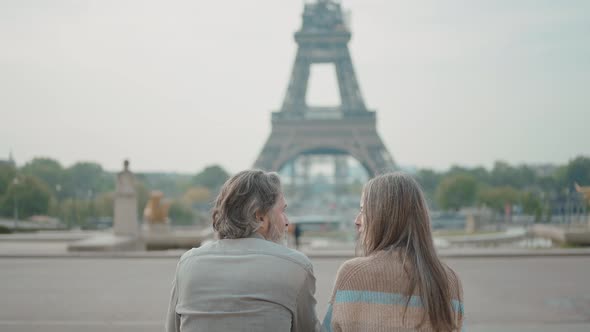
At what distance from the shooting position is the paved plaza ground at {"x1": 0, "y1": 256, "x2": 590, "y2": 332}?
7945 mm

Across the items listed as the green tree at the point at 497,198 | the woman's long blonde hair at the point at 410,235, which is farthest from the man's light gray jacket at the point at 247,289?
the green tree at the point at 497,198

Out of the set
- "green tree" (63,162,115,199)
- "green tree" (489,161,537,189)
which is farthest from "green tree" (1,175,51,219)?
"green tree" (489,161,537,189)

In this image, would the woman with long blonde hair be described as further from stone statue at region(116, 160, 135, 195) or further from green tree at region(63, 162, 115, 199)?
green tree at region(63, 162, 115, 199)

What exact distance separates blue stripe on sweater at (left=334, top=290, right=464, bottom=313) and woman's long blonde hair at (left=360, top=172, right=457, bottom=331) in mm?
31

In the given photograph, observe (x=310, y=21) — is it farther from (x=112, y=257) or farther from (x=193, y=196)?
(x=112, y=257)

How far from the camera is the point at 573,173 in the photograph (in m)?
39.7

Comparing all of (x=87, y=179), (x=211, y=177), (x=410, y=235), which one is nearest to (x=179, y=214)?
(x=87, y=179)

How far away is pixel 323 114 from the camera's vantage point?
6862 centimetres

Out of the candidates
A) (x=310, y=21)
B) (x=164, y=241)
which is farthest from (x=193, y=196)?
(x=164, y=241)

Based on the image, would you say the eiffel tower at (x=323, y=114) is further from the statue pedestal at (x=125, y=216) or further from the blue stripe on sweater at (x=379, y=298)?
the blue stripe on sweater at (x=379, y=298)

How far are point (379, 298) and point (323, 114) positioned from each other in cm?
6592

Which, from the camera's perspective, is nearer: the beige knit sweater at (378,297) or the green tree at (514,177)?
the beige knit sweater at (378,297)

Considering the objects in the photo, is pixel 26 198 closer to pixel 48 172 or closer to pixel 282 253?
pixel 48 172

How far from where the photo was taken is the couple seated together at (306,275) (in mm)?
2984
